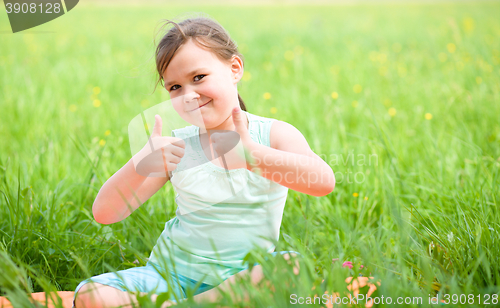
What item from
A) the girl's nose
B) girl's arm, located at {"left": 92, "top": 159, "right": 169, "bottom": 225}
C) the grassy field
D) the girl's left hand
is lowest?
the grassy field

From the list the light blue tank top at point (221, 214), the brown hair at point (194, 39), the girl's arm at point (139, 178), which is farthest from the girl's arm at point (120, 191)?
the brown hair at point (194, 39)

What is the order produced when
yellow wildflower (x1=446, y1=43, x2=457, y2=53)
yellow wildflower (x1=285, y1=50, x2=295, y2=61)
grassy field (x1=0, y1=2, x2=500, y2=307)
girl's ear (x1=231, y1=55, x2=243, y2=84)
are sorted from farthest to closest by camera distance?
yellow wildflower (x1=446, y1=43, x2=457, y2=53) < yellow wildflower (x1=285, y1=50, x2=295, y2=61) < girl's ear (x1=231, y1=55, x2=243, y2=84) < grassy field (x1=0, y1=2, x2=500, y2=307)

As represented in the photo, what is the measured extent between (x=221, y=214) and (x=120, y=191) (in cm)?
33

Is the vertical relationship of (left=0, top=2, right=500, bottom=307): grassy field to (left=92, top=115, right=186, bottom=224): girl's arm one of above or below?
below

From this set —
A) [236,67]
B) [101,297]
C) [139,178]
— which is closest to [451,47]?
[236,67]

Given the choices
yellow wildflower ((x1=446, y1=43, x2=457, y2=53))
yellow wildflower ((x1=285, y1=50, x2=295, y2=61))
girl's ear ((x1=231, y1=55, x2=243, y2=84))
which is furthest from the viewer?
yellow wildflower ((x1=446, y1=43, x2=457, y2=53))

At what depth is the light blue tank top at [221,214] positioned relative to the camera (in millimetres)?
1275

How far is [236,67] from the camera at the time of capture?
4.57ft

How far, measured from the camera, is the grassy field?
123cm

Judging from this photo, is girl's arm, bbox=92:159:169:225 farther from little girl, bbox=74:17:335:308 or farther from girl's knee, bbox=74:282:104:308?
girl's knee, bbox=74:282:104:308

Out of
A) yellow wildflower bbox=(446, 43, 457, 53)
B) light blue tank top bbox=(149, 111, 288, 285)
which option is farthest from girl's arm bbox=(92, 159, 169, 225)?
yellow wildflower bbox=(446, 43, 457, 53)

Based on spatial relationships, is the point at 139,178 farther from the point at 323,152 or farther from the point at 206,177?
the point at 323,152

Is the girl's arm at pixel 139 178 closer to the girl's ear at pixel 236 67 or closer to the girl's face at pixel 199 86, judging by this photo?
the girl's face at pixel 199 86

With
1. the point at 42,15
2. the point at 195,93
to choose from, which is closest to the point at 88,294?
the point at 195,93
